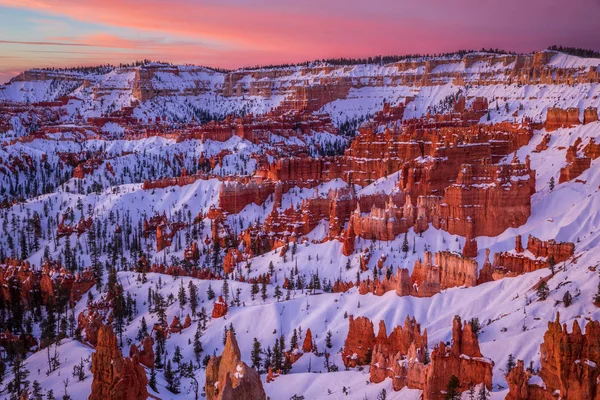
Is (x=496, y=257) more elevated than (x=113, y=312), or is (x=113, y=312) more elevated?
(x=496, y=257)

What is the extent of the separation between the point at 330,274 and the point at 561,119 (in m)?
46.9

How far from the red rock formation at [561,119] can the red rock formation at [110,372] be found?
77.7 metres

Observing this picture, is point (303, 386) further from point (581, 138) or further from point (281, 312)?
point (581, 138)

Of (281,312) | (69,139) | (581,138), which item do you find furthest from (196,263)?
(69,139)

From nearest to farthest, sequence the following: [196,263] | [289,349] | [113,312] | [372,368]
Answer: [372,368]
[289,349]
[113,312]
[196,263]

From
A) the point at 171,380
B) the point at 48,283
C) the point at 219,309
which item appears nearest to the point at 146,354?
the point at 171,380

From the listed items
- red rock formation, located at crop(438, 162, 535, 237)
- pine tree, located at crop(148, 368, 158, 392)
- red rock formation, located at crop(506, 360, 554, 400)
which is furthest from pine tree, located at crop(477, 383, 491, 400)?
red rock formation, located at crop(438, 162, 535, 237)

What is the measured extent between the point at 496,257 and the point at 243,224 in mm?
44461

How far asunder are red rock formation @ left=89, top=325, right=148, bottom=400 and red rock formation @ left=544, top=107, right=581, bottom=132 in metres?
77.7

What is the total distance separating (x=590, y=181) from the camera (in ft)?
224

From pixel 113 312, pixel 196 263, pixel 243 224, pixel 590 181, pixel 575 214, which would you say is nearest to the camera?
pixel 113 312

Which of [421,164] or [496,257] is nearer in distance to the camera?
[496,257]

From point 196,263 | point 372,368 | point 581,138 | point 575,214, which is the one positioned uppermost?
point 581,138

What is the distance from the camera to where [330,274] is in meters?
66.4
